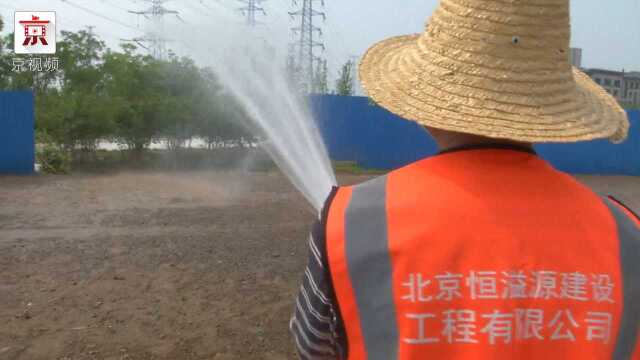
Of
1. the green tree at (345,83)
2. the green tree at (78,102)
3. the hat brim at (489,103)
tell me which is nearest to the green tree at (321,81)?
the green tree at (345,83)

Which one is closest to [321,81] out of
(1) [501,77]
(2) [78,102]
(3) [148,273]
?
(2) [78,102]

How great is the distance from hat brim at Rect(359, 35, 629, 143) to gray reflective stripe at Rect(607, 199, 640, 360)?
25 centimetres

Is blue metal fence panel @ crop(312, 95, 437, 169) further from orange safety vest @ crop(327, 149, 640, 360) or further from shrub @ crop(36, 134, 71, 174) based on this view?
orange safety vest @ crop(327, 149, 640, 360)

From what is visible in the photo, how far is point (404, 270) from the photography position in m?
1.19

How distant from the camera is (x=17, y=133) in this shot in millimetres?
13031

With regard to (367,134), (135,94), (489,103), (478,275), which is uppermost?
(135,94)

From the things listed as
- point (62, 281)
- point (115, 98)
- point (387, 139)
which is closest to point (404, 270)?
point (62, 281)

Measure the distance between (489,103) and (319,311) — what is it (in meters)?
0.57

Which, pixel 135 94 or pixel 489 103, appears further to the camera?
pixel 135 94

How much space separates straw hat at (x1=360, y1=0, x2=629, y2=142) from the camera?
128 centimetres

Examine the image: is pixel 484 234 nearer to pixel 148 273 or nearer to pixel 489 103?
pixel 489 103

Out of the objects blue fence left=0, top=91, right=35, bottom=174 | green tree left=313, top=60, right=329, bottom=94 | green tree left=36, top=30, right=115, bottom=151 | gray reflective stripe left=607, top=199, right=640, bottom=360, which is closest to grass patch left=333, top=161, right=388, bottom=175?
green tree left=313, top=60, right=329, bottom=94

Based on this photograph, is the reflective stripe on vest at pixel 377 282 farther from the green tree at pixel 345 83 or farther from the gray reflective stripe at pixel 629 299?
the green tree at pixel 345 83

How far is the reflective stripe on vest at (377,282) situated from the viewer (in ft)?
3.92
